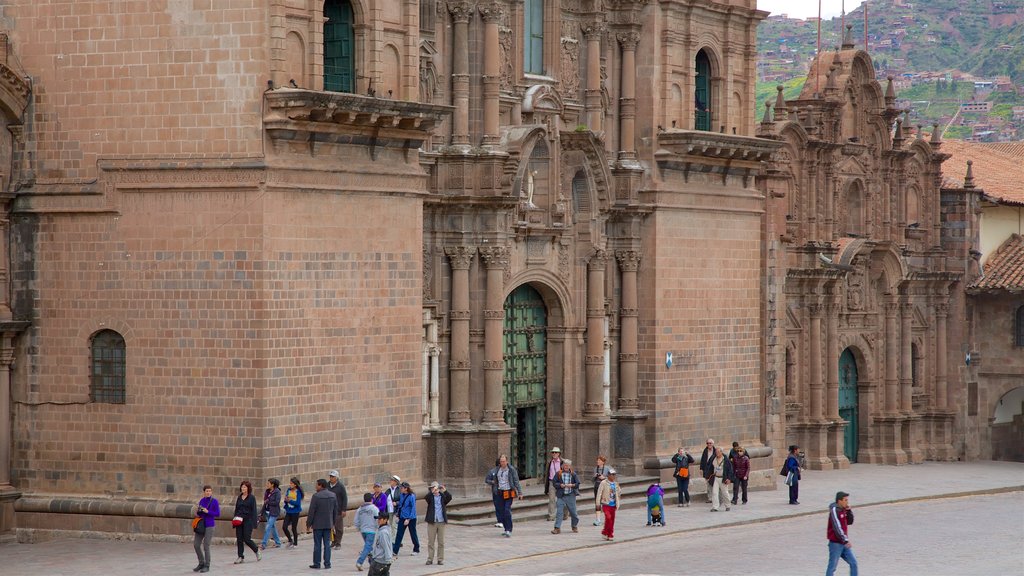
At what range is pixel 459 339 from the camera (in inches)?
1459

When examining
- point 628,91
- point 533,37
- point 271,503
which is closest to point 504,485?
point 271,503

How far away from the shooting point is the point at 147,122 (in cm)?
3203

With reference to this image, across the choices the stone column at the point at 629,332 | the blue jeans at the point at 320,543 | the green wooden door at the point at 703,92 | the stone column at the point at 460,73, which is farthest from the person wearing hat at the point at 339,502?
the green wooden door at the point at 703,92

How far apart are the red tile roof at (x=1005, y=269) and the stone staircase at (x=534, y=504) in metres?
19.0

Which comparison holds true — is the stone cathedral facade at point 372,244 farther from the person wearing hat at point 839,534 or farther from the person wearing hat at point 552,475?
the person wearing hat at point 839,534

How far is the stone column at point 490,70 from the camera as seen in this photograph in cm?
3725

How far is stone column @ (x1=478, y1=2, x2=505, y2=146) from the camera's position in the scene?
37.2 m

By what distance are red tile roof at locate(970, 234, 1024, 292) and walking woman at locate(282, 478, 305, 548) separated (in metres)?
30.0

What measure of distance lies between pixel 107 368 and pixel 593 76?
1259 centimetres

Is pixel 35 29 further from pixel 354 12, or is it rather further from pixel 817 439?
pixel 817 439

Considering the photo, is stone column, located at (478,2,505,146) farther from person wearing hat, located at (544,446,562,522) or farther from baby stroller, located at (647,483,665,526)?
baby stroller, located at (647,483,665,526)

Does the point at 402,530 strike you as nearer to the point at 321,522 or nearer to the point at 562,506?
the point at 321,522

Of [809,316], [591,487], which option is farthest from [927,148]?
[591,487]

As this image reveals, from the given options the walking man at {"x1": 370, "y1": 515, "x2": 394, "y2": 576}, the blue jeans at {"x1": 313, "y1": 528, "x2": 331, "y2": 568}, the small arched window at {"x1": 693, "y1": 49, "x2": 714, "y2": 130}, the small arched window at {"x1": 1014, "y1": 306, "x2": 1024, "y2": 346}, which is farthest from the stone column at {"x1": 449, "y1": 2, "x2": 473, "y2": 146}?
the small arched window at {"x1": 1014, "y1": 306, "x2": 1024, "y2": 346}
